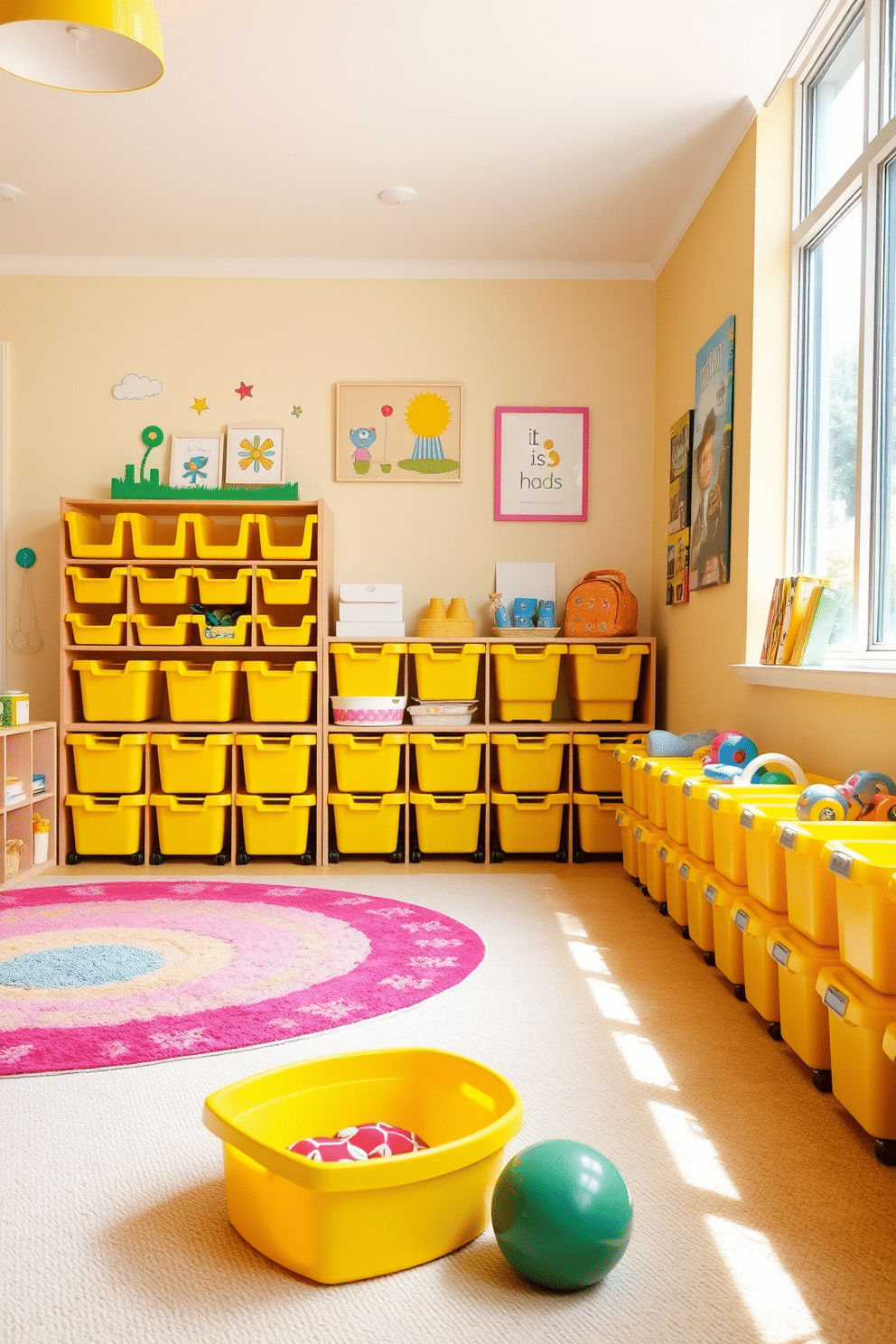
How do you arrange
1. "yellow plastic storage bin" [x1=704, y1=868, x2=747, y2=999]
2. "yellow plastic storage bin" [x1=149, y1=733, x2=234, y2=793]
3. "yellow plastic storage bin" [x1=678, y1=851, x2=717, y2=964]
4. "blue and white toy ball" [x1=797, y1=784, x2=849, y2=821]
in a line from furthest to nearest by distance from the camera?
1. "yellow plastic storage bin" [x1=149, y1=733, x2=234, y2=793]
2. "yellow plastic storage bin" [x1=678, y1=851, x2=717, y2=964]
3. "yellow plastic storage bin" [x1=704, y1=868, x2=747, y2=999]
4. "blue and white toy ball" [x1=797, y1=784, x2=849, y2=821]

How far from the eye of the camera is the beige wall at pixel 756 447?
3023 millimetres

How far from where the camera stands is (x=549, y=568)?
4.89 m

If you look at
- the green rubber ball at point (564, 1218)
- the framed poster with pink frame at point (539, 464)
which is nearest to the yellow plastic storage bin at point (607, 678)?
the framed poster with pink frame at point (539, 464)

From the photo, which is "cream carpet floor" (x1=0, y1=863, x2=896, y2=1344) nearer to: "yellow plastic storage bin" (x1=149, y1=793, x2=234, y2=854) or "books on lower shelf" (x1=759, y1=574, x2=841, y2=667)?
"books on lower shelf" (x1=759, y1=574, x2=841, y2=667)

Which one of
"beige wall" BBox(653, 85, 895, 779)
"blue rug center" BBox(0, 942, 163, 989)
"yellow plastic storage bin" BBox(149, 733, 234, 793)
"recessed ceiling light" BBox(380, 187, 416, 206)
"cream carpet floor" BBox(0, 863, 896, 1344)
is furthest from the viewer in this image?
→ "yellow plastic storage bin" BBox(149, 733, 234, 793)

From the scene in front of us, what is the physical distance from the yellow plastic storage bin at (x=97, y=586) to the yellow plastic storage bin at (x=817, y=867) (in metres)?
3.23

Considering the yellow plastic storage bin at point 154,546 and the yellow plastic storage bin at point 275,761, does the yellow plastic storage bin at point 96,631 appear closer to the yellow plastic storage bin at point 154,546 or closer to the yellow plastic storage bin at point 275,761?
the yellow plastic storage bin at point 154,546

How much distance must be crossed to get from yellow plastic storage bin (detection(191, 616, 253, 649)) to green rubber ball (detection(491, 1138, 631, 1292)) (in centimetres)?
330

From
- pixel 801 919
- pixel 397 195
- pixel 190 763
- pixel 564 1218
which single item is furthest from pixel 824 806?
pixel 397 195

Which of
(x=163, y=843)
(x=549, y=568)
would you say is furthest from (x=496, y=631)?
(x=163, y=843)

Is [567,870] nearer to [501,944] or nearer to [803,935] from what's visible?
[501,944]

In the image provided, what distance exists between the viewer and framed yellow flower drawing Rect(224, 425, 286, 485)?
482 centimetres

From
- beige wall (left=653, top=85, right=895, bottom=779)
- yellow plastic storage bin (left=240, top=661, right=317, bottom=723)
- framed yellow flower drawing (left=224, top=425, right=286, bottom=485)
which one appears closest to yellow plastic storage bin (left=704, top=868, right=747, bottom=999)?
beige wall (left=653, top=85, right=895, bottom=779)

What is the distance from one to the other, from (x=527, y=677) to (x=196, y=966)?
211 centimetres
